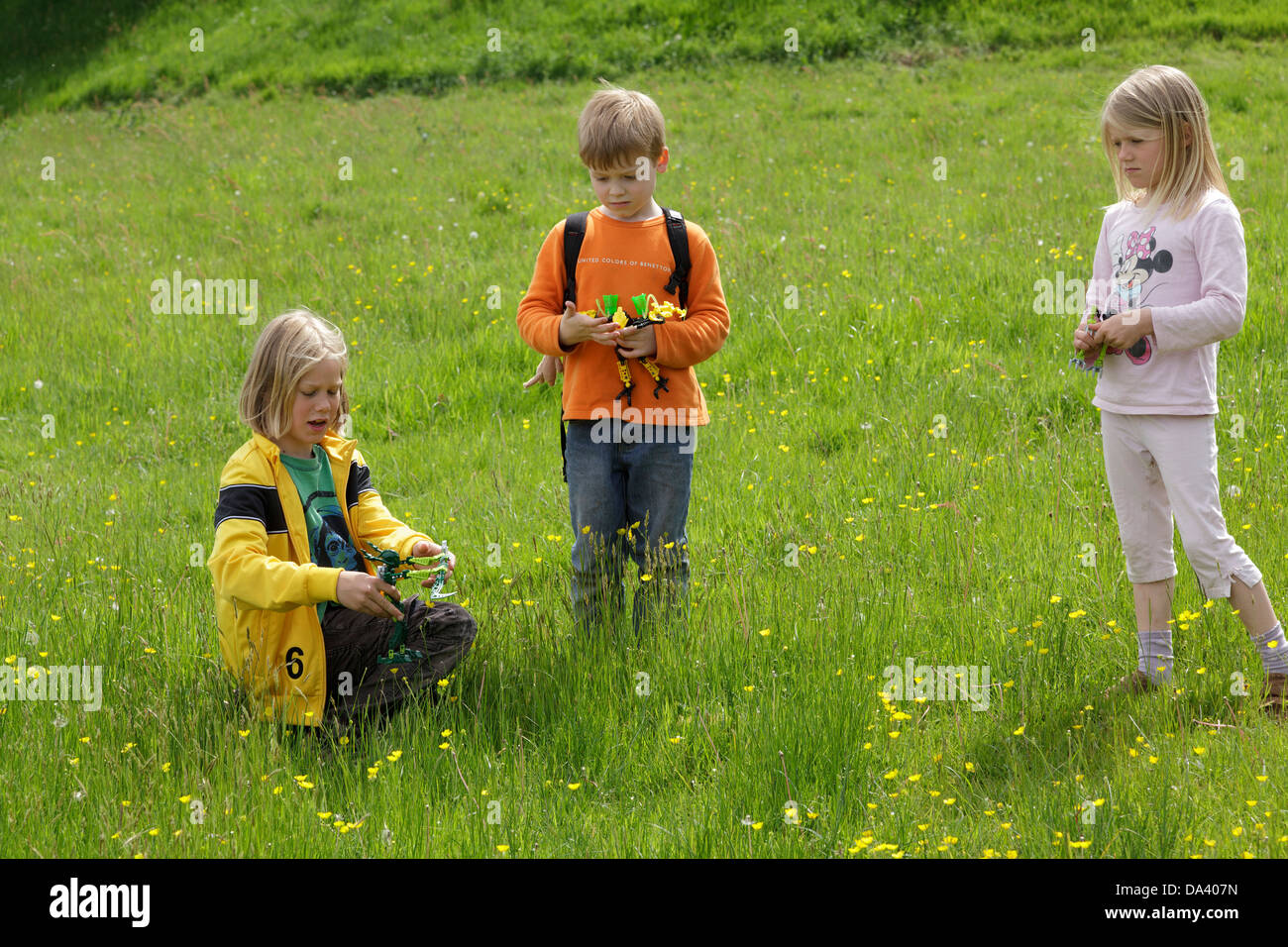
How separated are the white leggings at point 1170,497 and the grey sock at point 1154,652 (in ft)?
0.60

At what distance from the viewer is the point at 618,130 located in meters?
3.70

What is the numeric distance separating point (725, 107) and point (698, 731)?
1306cm

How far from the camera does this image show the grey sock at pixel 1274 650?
3449mm

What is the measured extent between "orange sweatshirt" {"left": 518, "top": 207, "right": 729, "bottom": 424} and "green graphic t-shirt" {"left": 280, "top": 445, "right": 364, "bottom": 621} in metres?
→ 0.87

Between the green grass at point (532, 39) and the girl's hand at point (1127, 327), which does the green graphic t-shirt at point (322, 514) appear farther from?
the green grass at point (532, 39)

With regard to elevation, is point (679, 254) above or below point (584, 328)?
above

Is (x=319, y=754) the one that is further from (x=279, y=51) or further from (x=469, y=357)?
(x=279, y=51)

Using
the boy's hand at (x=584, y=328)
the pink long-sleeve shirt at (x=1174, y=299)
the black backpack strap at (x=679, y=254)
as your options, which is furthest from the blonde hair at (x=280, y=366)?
the pink long-sleeve shirt at (x=1174, y=299)

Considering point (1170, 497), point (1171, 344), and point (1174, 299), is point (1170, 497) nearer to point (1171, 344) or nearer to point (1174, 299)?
point (1171, 344)

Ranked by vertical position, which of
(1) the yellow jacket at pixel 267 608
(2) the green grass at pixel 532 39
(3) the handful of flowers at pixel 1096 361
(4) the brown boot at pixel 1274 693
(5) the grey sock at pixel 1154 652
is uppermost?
(2) the green grass at pixel 532 39

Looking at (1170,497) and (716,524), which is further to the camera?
(716,524)

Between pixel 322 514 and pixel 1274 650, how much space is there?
10.0ft

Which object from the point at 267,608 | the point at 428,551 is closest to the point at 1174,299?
the point at 428,551

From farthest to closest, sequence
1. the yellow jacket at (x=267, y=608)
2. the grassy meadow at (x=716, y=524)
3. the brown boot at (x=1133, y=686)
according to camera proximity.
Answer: the brown boot at (x=1133, y=686)
the yellow jacket at (x=267, y=608)
the grassy meadow at (x=716, y=524)
